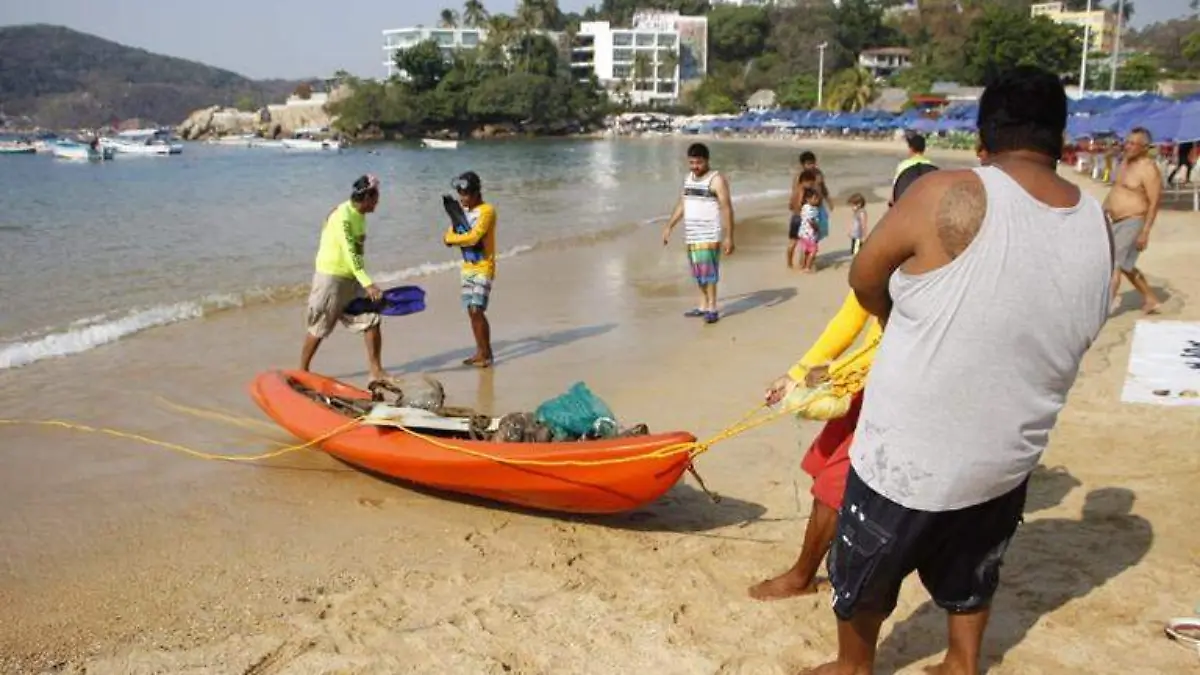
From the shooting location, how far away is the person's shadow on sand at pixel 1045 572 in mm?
3506

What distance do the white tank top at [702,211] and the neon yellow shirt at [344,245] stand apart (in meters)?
3.41

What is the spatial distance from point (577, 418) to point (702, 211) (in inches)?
188

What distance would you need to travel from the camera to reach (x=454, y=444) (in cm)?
487

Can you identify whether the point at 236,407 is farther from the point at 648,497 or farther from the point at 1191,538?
the point at 1191,538

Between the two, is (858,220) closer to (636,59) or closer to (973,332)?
(973,332)

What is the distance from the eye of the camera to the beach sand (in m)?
3.61

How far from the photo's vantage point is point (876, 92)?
102 metres

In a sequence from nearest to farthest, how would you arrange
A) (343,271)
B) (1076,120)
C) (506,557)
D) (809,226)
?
(506,557)
(343,271)
(809,226)
(1076,120)

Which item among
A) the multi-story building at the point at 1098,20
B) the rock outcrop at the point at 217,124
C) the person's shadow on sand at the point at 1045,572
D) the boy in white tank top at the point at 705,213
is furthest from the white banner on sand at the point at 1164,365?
the rock outcrop at the point at 217,124

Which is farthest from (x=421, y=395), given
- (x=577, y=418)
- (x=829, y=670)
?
(x=829, y=670)

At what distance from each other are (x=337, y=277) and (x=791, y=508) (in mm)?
4052

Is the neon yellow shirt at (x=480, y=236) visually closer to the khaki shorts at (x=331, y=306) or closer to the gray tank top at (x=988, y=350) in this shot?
the khaki shorts at (x=331, y=306)

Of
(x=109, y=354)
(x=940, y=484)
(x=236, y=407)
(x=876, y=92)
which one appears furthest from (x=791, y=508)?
(x=876, y=92)

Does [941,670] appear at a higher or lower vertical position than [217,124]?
lower
